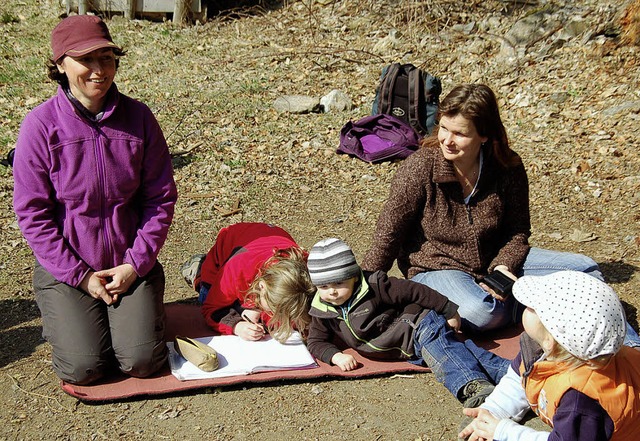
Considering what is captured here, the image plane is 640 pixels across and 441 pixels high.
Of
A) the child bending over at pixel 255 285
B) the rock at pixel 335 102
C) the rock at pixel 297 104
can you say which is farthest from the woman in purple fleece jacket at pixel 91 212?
the rock at pixel 335 102

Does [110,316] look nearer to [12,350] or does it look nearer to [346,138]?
[12,350]

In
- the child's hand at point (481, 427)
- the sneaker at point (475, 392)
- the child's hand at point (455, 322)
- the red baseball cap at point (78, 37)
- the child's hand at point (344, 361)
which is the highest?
the red baseball cap at point (78, 37)

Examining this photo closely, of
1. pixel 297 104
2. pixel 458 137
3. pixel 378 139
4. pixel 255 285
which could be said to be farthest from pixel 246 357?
pixel 297 104

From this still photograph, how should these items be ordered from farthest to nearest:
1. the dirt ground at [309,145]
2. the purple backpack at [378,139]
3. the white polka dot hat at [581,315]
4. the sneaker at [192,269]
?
the purple backpack at [378,139]
the sneaker at [192,269]
the dirt ground at [309,145]
the white polka dot hat at [581,315]

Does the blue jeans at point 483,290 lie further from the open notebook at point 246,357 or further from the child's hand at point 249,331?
the child's hand at point 249,331

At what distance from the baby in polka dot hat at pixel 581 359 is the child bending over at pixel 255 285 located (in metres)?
1.49

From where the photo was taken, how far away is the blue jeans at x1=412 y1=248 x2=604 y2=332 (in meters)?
4.13

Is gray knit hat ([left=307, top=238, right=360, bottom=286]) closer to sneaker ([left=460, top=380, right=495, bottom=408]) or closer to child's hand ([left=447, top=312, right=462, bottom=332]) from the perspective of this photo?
child's hand ([left=447, top=312, right=462, bottom=332])

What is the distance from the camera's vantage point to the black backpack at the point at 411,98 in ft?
24.4

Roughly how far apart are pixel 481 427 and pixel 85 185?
2.19m

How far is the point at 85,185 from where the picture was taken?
377cm

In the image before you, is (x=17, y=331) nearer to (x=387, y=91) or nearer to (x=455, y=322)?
(x=455, y=322)

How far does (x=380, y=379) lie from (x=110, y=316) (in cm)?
143

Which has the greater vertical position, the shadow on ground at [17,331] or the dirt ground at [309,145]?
the dirt ground at [309,145]
